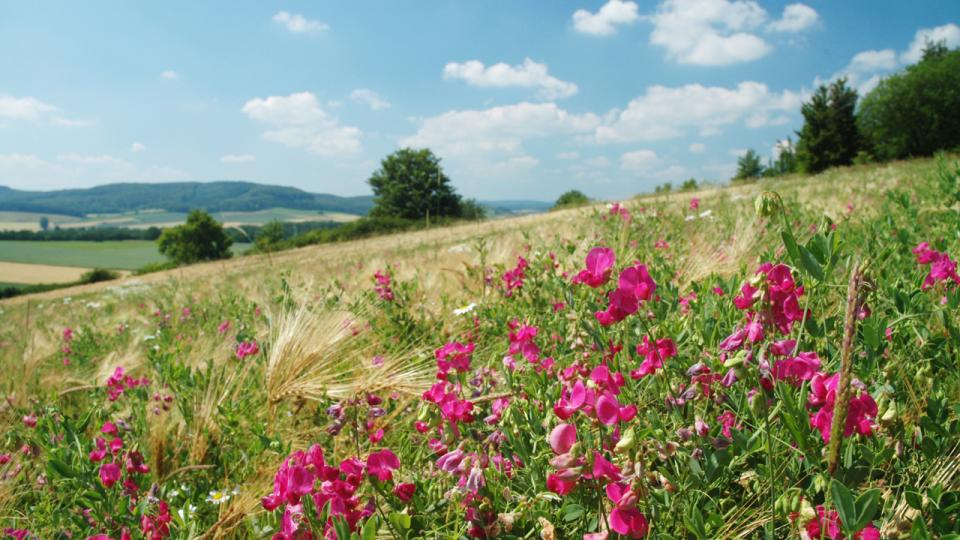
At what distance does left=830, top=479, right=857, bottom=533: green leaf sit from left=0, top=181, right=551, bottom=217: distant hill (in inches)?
6043

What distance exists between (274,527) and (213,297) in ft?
21.0

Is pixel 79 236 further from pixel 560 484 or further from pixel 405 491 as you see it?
pixel 560 484

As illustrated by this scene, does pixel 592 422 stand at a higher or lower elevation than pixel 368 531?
higher

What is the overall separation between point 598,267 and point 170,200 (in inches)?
7733

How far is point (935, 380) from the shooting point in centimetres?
146

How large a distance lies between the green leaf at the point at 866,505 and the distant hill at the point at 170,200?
6096 inches

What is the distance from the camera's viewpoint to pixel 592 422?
1.02m

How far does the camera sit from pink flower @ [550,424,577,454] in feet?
3.10

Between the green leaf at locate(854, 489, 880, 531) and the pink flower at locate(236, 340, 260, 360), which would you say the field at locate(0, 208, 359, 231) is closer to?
the pink flower at locate(236, 340, 260, 360)

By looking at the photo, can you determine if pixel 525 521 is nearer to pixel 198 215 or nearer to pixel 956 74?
pixel 956 74

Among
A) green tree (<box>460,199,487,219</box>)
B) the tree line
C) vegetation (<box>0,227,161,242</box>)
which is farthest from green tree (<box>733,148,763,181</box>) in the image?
vegetation (<box>0,227,161,242</box>)

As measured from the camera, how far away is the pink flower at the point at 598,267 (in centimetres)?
123

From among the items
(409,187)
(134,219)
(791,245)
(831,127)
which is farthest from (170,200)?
(791,245)

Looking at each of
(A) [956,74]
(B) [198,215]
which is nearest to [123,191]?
(B) [198,215]
